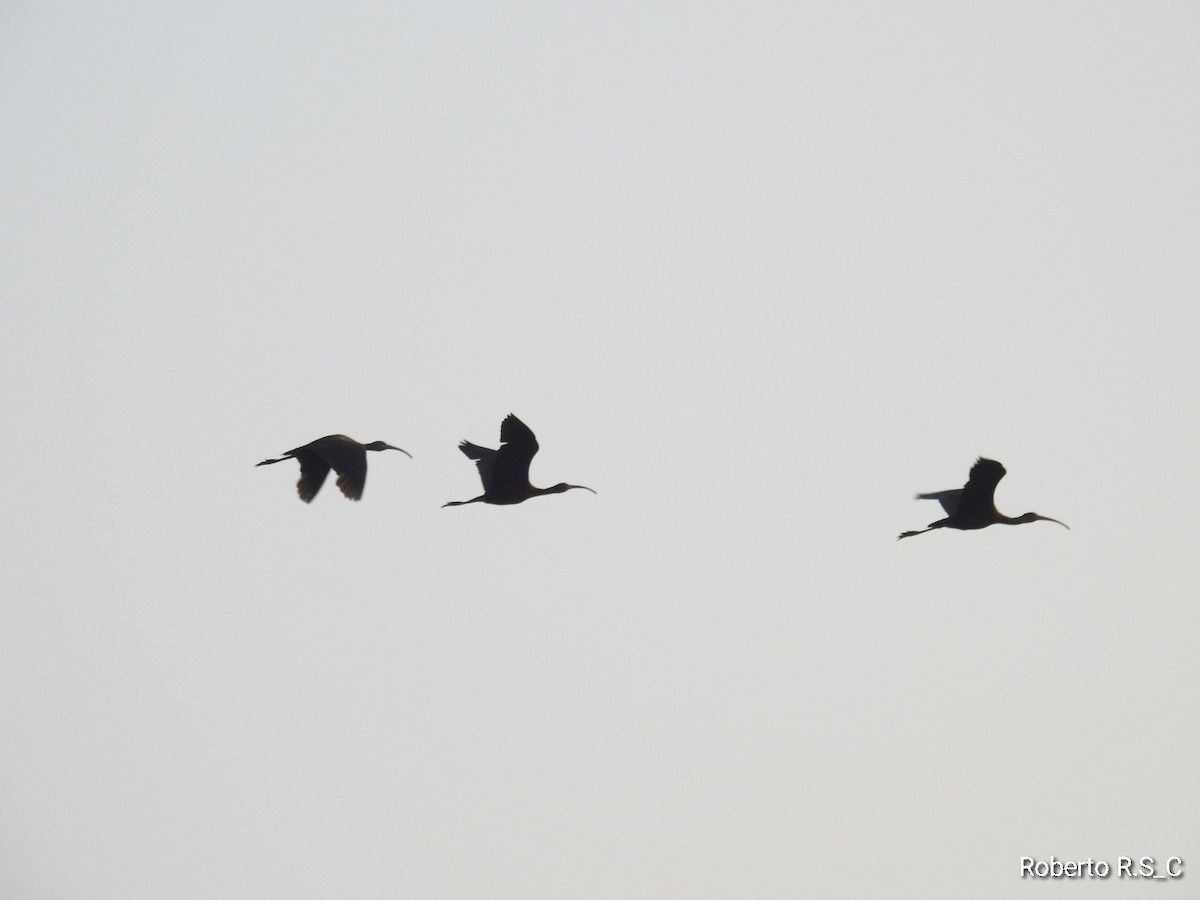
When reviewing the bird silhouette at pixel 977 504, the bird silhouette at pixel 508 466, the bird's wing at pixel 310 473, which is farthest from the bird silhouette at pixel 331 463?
the bird silhouette at pixel 977 504

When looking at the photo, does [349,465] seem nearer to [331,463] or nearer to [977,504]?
[331,463]

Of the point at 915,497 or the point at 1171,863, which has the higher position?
the point at 915,497

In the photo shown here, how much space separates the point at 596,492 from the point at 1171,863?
11.3 meters

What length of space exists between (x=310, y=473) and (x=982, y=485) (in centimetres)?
1048

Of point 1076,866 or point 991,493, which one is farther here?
point 1076,866

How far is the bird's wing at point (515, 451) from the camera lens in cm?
3191

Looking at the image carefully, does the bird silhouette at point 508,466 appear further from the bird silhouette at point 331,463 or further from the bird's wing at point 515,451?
the bird silhouette at point 331,463

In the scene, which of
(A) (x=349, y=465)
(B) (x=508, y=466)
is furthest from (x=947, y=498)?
(A) (x=349, y=465)

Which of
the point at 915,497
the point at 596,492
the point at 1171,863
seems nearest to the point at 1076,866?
the point at 1171,863

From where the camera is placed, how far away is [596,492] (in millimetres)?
35812

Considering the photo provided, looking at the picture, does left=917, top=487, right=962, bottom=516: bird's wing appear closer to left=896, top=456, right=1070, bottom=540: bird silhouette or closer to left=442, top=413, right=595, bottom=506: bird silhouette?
left=896, top=456, right=1070, bottom=540: bird silhouette

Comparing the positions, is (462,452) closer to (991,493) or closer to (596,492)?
(596,492)

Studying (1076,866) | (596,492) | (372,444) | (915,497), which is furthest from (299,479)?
(1076,866)

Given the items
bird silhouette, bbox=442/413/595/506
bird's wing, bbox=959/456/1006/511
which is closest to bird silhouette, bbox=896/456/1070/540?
bird's wing, bbox=959/456/1006/511
